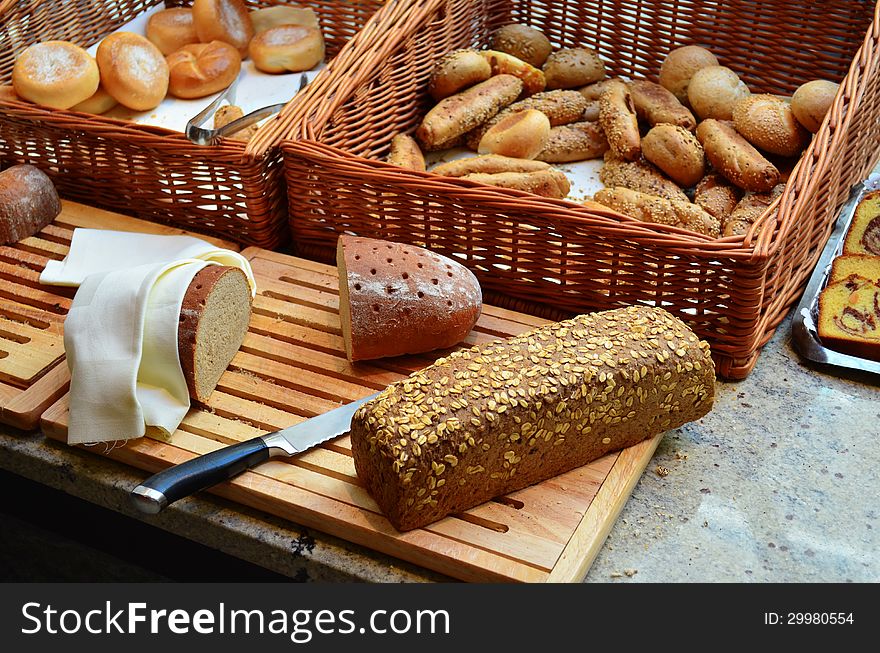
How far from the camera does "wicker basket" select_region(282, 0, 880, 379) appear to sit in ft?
4.42

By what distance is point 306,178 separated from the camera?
5.10 ft

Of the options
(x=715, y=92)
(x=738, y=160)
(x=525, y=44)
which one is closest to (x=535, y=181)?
(x=738, y=160)

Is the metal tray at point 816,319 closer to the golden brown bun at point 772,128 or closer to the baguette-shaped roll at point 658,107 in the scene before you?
the golden brown bun at point 772,128

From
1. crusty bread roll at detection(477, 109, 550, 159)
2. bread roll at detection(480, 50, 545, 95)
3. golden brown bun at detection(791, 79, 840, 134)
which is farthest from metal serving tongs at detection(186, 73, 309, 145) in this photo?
golden brown bun at detection(791, 79, 840, 134)

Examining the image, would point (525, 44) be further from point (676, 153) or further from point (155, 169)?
point (155, 169)

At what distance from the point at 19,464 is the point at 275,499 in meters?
0.42

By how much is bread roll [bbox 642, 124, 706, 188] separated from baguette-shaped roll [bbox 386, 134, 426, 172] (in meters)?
0.43

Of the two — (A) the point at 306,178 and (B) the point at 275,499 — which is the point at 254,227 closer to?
(A) the point at 306,178

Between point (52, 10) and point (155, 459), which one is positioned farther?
point (52, 10)

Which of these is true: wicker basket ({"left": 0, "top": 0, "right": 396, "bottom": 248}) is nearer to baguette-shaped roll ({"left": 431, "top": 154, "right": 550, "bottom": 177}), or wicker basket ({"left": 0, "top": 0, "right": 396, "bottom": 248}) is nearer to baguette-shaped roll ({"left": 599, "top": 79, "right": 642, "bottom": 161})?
baguette-shaped roll ({"left": 431, "top": 154, "right": 550, "bottom": 177})

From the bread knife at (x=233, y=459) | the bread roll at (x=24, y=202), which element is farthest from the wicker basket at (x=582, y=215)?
the bread roll at (x=24, y=202)

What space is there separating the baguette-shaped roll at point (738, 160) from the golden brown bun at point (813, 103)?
112 millimetres
